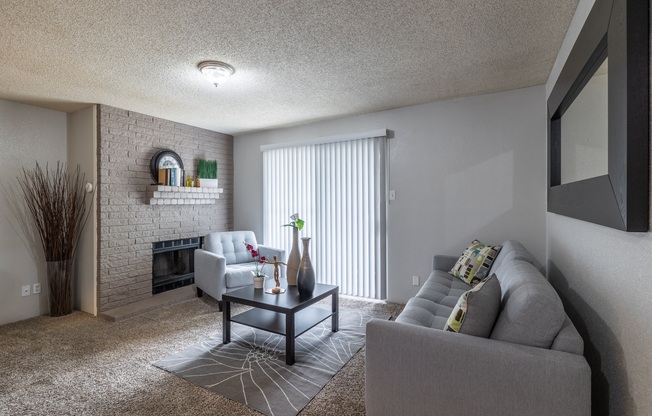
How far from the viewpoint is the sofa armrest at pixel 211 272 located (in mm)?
3539

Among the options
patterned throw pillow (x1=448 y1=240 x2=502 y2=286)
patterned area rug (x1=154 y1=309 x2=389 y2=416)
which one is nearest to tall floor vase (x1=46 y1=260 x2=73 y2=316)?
patterned area rug (x1=154 y1=309 x2=389 y2=416)

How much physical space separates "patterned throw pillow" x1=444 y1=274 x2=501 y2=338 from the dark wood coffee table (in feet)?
4.15

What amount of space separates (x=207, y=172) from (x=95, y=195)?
1434 millimetres

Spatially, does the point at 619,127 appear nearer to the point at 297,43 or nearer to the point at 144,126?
the point at 297,43

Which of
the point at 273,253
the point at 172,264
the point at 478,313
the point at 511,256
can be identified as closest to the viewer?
the point at 478,313

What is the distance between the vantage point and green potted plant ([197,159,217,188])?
15.1 ft

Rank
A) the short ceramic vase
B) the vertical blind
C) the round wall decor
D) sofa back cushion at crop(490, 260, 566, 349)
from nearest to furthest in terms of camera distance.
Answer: sofa back cushion at crop(490, 260, 566, 349) → the short ceramic vase → the vertical blind → the round wall decor

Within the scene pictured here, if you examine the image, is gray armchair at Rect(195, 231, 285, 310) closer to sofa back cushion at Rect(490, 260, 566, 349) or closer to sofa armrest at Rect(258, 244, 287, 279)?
sofa armrest at Rect(258, 244, 287, 279)

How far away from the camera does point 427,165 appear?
367 centimetres

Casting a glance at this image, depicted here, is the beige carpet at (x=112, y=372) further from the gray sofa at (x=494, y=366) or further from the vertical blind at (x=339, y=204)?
the vertical blind at (x=339, y=204)

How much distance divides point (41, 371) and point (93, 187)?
78.4 inches

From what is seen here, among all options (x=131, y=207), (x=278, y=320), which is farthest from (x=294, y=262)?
(x=131, y=207)

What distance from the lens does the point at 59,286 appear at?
3.57 m

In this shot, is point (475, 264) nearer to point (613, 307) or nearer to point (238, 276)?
point (613, 307)
